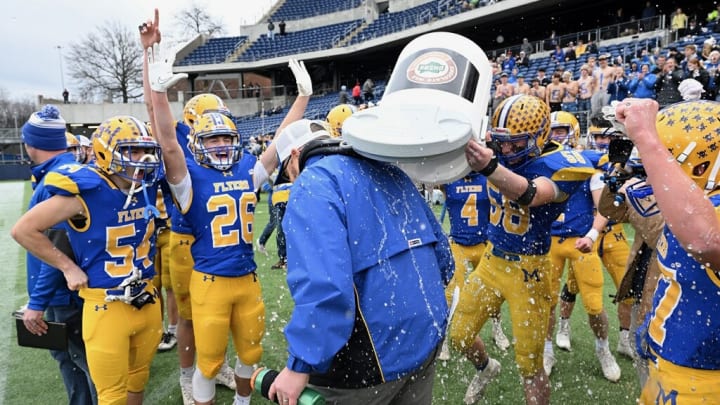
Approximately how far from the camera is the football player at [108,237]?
2938mm

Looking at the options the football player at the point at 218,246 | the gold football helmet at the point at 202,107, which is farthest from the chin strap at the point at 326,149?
the gold football helmet at the point at 202,107

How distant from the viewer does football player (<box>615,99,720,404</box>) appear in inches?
71.7

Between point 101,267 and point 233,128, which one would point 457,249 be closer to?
point 233,128

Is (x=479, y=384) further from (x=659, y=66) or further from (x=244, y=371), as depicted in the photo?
(x=659, y=66)

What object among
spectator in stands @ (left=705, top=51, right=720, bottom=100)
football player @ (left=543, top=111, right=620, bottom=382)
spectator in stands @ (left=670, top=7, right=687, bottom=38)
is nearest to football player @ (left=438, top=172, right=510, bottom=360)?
football player @ (left=543, top=111, right=620, bottom=382)

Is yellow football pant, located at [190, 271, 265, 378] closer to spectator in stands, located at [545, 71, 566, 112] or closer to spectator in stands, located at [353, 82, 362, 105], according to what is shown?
spectator in stands, located at [545, 71, 566, 112]

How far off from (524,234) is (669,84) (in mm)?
7800

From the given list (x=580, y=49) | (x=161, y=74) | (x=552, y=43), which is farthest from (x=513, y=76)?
(x=161, y=74)

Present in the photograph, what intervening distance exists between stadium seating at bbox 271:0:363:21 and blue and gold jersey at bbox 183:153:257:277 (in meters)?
33.4

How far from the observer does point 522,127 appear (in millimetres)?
3305

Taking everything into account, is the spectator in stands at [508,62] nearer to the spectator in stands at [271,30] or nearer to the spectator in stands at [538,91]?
the spectator in stands at [538,91]

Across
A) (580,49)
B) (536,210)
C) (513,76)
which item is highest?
(580,49)

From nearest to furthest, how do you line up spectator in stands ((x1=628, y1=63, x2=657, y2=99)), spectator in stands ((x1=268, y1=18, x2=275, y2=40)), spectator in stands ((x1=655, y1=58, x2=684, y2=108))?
spectator in stands ((x1=655, y1=58, x2=684, y2=108))
spectator in stands ((x1=628, y1=63, x2=657, y2=99))
spectator in stands ((x1=268, y1=18, x2=275, y2=40))

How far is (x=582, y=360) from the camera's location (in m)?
4.76
